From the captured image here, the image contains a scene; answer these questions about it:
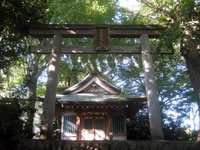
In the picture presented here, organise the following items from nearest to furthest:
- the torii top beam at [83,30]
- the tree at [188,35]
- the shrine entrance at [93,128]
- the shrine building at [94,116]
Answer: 1. the tree at [188,35]
2. the torii top beam at [83,30]
3. the shrine building at [94,116]
4. the shrine entrance at [93,128]

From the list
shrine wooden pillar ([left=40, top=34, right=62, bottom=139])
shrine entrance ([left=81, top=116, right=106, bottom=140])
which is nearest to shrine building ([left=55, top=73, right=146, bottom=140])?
shrine entrance ([left=81, top=116, right=106, bottom=140])

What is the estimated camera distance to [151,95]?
626cm

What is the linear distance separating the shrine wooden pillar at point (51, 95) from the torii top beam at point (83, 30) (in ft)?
1.08

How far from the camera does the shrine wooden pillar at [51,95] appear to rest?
574 cm

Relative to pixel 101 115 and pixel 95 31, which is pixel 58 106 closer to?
pixel 101 115

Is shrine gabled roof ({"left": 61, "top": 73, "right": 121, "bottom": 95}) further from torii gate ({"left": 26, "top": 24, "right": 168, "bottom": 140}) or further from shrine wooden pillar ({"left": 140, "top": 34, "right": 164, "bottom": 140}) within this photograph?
shrine wooden pillar ({"left": 140, "top": 34, "right": 164, "bottom": 140})

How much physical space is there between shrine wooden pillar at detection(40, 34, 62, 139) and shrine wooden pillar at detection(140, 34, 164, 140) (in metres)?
3.38

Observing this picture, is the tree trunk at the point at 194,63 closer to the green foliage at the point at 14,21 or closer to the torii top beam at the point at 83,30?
the torii top beam at the point at 83,30

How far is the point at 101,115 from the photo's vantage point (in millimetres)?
11195

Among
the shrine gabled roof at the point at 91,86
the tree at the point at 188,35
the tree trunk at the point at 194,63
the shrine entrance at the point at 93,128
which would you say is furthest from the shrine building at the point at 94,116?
the tree at the point at 188,35

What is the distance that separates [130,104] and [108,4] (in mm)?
6368

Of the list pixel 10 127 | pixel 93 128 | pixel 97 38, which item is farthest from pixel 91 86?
pixel 10 127

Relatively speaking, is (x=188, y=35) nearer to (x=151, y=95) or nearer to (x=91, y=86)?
(x=151, y=95)

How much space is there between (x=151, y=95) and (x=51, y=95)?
3.58 m
